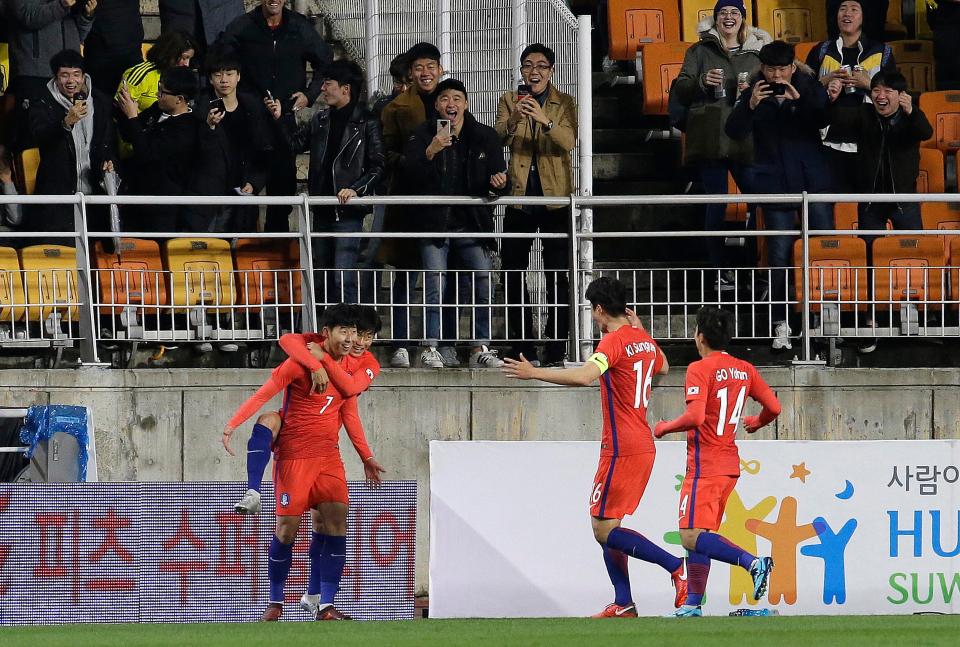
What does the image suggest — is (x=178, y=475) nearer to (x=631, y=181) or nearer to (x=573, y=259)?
(x=573, y=259)

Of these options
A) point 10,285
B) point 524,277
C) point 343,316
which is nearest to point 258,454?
point 343,316

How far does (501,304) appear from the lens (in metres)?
13.2

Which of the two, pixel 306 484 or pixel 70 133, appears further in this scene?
pixel 70 133

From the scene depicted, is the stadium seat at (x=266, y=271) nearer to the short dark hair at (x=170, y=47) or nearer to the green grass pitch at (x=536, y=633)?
the short dark hair at (x=170, y=47)

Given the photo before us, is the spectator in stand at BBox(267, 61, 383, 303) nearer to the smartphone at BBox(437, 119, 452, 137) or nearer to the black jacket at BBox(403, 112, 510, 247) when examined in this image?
the black jacket at BBox(403, 112, 510, 247)

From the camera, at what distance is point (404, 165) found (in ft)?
44.4

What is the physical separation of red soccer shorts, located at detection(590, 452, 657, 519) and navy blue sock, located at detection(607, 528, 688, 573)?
14 centimetres

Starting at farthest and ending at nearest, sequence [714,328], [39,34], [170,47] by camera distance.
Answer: [39,34] → [170,47] → [714,328]

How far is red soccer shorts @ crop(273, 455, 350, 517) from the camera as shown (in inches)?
437

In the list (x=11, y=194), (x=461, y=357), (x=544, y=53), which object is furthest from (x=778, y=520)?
(x=11, y=194)

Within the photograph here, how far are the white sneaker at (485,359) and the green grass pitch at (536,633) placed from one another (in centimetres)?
323

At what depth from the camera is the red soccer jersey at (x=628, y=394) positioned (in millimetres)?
10727

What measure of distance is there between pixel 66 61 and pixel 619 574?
20.0 ft

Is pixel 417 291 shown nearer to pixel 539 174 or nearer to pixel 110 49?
pixel 539 174
